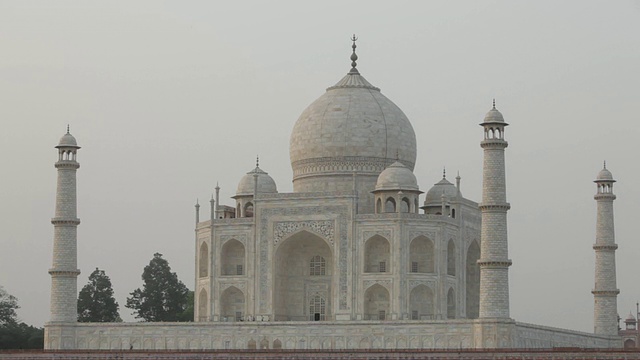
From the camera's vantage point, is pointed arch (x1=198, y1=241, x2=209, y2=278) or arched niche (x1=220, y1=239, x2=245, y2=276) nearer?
arched niche (x1=220, y1=239, x2=245, y2=276)

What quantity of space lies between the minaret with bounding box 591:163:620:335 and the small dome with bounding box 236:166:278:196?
1046 cm

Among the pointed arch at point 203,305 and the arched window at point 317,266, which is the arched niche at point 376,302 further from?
the pointed arch at point 203,305

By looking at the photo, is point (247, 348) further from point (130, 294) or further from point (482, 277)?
point (130, 294)

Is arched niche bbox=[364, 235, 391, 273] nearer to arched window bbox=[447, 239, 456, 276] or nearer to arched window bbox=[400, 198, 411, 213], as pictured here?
arched window bbox=[400, 198, 411, 213]

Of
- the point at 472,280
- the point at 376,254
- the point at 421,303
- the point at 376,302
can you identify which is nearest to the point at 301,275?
the point at 376,254

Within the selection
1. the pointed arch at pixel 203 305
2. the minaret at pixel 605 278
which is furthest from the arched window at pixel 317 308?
the minaret at pixel 605 278

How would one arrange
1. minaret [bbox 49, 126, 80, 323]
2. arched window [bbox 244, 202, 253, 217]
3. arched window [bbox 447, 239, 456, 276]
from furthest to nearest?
arched window [bbox 244, 202, 253, 217], arched window [bbox 447, 239, 456, 276], minaret [bbox 49, 126, 80, 323]

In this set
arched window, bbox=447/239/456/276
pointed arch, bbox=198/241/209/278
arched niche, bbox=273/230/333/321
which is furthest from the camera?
pointed arch, bbox=198/241/209/278

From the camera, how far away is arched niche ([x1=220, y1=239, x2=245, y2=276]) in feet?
146

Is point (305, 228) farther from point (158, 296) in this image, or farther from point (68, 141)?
point (158, 296)

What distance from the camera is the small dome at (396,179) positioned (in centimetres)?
4325

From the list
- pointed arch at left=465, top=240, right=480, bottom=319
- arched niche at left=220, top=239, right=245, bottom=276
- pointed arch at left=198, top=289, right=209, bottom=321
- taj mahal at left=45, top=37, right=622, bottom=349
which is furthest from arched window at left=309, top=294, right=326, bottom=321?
pointed arch at left=465, top=240, right=480, bottom=319

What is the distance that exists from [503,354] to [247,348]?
8.16 meters

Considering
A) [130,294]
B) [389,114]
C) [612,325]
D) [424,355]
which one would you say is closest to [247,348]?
[424,355]
